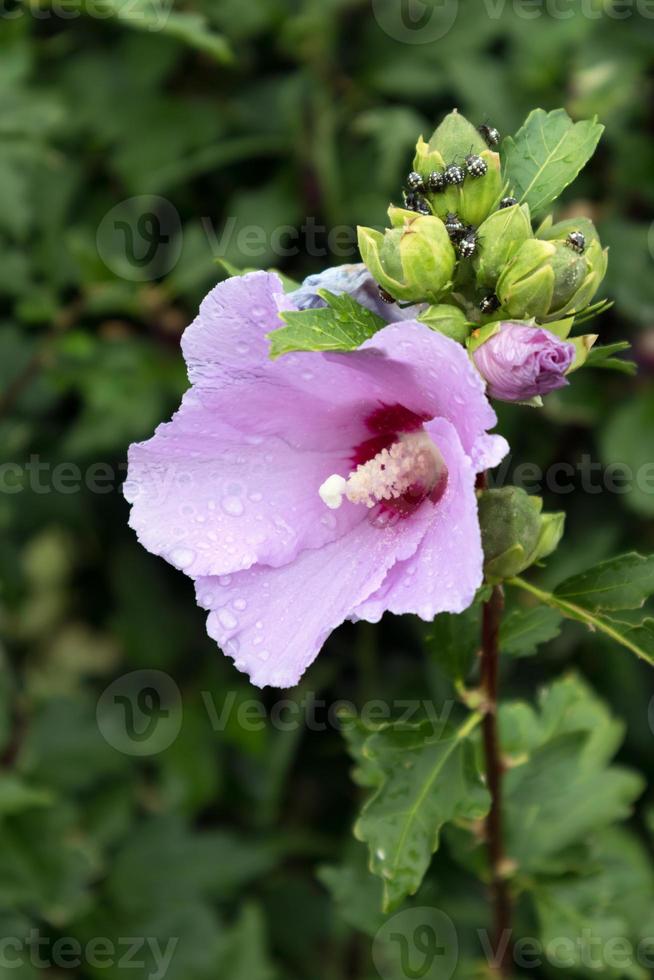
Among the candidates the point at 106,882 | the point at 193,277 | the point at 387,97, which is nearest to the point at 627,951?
the point at 106,882

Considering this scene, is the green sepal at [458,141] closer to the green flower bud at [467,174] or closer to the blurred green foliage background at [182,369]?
the green flower bud at [467,174]

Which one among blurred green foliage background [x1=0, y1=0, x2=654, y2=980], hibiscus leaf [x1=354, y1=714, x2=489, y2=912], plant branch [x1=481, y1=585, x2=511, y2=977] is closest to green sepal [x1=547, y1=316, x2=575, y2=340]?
plant branch [x1=481, y1=585, x2=511, y2=977]

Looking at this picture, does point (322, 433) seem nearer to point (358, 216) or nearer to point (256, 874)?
point (358, 216)

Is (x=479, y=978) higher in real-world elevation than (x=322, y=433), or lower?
lower

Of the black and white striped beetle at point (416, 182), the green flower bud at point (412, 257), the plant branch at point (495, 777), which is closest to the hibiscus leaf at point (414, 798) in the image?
the plant branch at point (495, 777)

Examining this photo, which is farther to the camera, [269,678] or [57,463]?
[57,463]

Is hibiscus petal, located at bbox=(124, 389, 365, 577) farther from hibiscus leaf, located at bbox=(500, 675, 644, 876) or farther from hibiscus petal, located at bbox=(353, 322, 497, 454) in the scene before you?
hibiscus leaf, located at bbox=(500, 675, 644, 876)

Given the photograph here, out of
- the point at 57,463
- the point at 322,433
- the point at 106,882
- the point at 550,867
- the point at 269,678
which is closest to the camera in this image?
the point at 269,678
